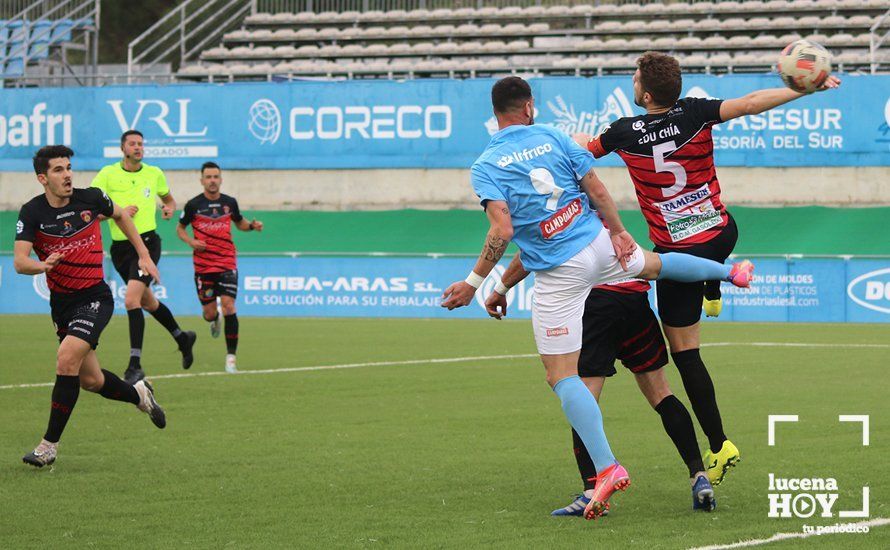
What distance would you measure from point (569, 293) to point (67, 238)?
406 centimetres

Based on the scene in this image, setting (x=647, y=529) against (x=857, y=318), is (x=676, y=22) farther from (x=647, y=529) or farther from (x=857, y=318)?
(x=647, y=529)

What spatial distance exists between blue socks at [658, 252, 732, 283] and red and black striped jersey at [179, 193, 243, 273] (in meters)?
9.96

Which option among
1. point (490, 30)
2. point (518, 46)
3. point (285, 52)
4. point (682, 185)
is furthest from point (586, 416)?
point (285, 52)

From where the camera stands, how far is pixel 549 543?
5805 mm

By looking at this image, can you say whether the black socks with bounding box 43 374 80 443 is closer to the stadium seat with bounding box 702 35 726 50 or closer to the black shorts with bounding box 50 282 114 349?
the black shorts with bounding box 50 282 114 349

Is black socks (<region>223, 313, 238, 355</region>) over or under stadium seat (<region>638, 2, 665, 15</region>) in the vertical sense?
under

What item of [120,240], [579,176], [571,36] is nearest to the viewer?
[579,176]

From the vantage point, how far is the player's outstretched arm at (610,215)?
653 cm

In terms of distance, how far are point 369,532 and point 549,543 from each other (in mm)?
875

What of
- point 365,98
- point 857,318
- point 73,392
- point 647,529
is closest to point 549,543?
point 647,529

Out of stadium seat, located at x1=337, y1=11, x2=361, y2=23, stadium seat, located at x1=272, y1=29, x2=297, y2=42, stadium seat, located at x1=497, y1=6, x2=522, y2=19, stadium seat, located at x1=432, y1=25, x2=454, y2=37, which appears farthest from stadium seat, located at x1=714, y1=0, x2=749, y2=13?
stadium seat, located at x1=272, y1=29, x2=297, y2=42

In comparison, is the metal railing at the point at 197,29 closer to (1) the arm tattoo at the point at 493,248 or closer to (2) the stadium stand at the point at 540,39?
(2) the stadium stand at the point at 540,39

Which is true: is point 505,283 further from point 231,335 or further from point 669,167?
point 231,335

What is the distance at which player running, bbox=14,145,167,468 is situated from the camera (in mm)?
8648
